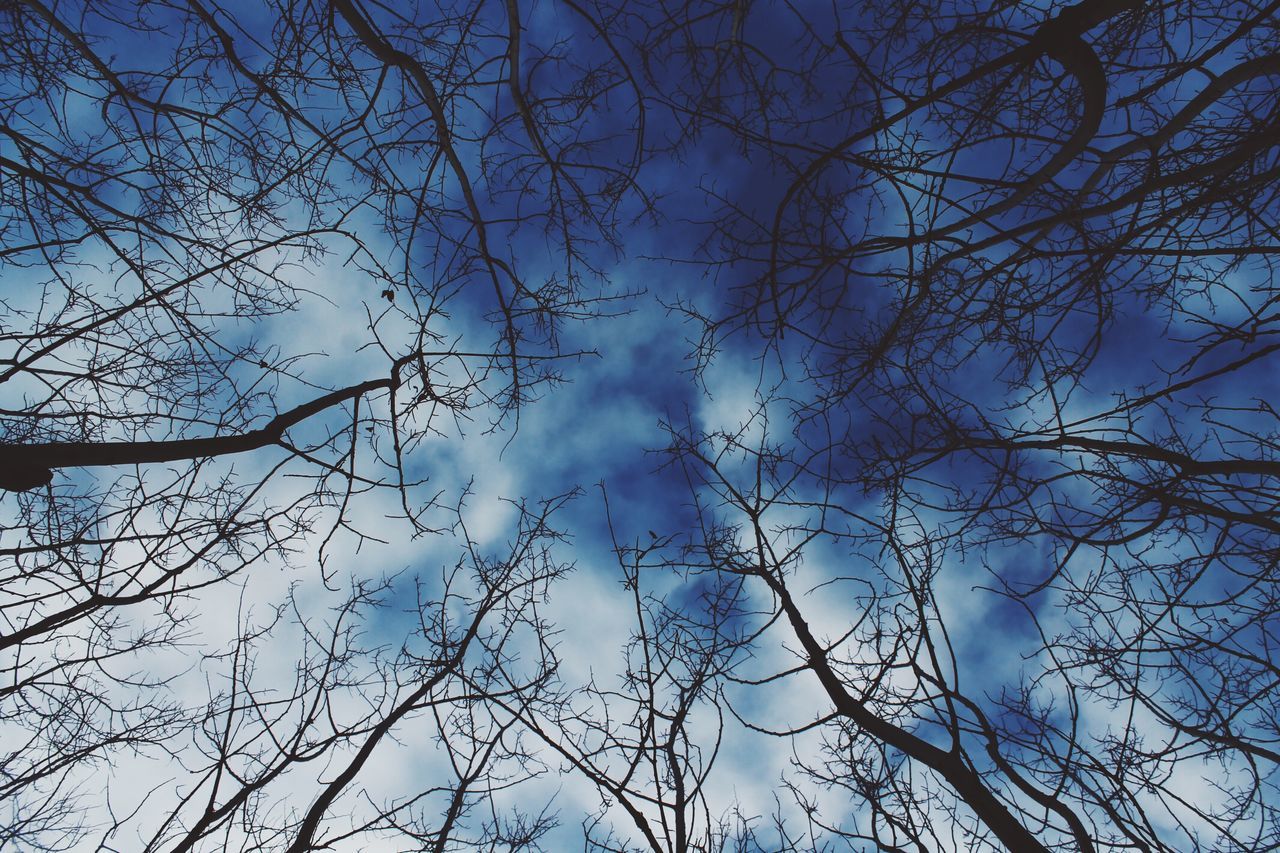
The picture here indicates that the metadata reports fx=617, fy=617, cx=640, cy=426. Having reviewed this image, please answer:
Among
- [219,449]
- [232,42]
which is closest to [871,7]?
[232,42]

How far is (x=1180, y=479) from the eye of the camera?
3133mm

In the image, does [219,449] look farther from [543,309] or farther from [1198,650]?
[1198,650]

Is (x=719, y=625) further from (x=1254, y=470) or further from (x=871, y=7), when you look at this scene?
(x=871, y=7)

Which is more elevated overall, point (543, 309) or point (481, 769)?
point (543, 309)

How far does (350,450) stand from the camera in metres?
3.50

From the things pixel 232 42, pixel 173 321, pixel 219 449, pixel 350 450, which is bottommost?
pixel 219 449

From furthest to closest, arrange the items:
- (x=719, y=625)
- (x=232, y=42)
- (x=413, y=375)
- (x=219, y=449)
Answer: (x=719, y=625) → (x=413, y=375) → (x=232, y=42) → (x=219, y=449)

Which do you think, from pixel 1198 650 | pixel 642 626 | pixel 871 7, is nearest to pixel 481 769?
pixel 642 626

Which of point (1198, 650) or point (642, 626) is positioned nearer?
point (1198, 650)

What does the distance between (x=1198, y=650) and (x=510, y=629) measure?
13.8 feet

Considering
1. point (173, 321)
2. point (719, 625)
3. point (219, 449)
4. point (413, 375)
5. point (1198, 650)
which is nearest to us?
point (219, 449)

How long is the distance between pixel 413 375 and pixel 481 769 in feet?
8.39

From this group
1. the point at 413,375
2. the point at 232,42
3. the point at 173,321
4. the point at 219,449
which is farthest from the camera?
the point at 413,375

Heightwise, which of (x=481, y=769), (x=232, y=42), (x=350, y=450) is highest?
(x=232, y=42)
